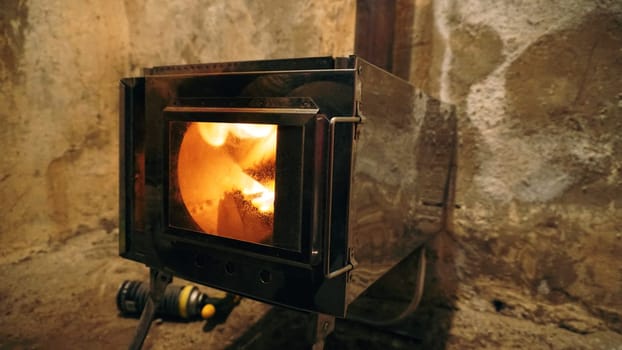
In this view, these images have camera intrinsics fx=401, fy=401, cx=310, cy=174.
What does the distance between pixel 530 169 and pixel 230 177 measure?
1087 millimetres

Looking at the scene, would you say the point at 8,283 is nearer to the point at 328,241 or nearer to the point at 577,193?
the point at 328,241

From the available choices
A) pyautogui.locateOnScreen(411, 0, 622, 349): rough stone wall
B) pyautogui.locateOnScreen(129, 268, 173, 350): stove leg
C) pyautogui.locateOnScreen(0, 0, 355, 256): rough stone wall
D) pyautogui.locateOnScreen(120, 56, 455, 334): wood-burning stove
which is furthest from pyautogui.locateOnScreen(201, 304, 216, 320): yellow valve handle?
pyautogui.locateOnScreen(411, 0, 622, 349): rough stone wall

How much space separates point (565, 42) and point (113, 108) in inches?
72.9

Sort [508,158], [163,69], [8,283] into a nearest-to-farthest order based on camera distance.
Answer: [163,69] → [508,158] → [8,283]

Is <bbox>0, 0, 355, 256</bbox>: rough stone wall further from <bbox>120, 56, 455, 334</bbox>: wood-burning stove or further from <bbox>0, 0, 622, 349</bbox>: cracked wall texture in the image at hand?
<bbox>120, 56, 455, 334</bbox>: wood-burning stove

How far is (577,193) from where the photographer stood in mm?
1375

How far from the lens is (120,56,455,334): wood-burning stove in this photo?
0.83 metres

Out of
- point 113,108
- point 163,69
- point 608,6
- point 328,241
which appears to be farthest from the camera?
point 113,108

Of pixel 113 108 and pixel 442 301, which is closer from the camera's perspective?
pixel 442 301

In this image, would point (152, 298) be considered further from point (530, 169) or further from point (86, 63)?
point (530, 169)

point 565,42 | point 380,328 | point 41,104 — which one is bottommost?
point 380,328

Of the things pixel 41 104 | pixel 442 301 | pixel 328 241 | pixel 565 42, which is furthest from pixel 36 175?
pixel 565 42

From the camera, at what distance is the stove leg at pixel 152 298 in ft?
3.92

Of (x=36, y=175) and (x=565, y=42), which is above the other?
(x=565, y=42)
